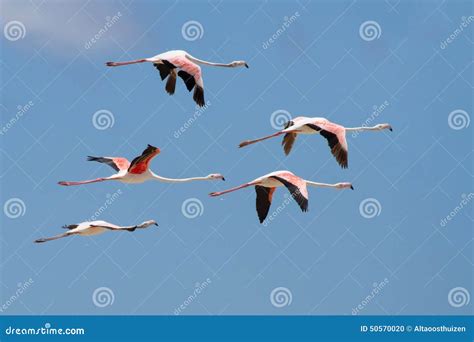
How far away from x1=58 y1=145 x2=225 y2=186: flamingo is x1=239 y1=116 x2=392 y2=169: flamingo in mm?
1964

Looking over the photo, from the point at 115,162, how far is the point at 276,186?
3579 mm

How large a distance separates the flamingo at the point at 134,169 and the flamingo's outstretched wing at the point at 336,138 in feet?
11.0

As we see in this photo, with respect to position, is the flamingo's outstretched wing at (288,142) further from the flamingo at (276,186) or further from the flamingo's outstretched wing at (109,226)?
the flamingo's outstretched wing at (109,226)

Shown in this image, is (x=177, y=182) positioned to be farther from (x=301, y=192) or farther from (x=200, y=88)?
(x=301, y=192)

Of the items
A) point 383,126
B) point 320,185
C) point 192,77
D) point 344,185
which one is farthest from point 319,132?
point 383,126

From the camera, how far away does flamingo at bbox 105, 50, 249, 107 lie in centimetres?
2314

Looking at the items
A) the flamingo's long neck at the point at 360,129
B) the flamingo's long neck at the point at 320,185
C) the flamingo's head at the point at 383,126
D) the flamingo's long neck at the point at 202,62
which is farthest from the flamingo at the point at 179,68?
the flamingo's head at the point at 383,126

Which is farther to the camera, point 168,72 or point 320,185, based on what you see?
point 320,185

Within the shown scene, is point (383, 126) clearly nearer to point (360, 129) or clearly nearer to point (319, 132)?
point (360, 129)

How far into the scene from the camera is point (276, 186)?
2281 cm

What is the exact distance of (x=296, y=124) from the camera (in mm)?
23312

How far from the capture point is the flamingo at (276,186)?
20703mm

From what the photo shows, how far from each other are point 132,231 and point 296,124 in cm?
402

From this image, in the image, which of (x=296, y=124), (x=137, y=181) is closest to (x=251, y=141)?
(x=296, y=124)
